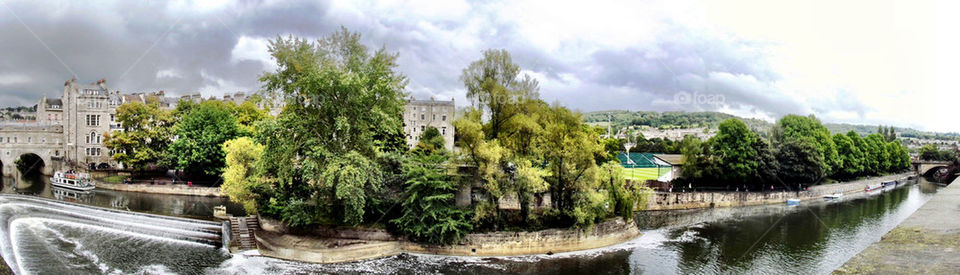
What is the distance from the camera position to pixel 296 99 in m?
31.3

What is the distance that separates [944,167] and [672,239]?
295 feet

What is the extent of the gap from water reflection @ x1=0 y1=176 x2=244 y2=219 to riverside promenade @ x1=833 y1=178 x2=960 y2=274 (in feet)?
137

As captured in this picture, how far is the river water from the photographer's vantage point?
87.1 feet

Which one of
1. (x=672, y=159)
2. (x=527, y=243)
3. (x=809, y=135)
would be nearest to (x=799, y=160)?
(x=809, y=135)

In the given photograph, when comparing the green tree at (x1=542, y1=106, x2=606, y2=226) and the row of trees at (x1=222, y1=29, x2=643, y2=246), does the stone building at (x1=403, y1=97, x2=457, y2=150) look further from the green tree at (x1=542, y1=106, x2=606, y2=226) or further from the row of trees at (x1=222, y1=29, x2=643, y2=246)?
the green tree at (x1=542, y1=106, x2=606, y2=226)

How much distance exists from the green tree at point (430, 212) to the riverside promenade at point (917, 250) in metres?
22.7

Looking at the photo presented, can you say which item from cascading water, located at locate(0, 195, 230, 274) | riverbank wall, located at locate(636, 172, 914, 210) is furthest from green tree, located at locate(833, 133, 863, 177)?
cascading water, located at locate(0, 195, 230, 274)

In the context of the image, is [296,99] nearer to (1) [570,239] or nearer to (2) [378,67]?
(2) [378,67]

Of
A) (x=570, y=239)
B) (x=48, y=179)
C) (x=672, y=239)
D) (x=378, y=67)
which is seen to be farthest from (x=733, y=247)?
(x=48, y=179)

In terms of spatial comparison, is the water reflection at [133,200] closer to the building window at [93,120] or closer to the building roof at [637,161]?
the building window at [93,120]

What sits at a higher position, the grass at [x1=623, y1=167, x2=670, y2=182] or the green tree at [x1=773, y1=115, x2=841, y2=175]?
the green tree at [x1=773, y1=115, x2=841, y2=175]

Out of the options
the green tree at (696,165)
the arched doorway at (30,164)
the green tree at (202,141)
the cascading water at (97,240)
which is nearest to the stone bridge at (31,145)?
the arched doorway at (30,164)

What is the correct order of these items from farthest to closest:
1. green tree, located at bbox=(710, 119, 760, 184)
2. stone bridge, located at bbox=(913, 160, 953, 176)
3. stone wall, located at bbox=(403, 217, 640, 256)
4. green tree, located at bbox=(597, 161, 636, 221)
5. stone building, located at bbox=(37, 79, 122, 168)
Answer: stone bridge, located at bbox=(913, 160, 953, 176), stone building, located at bbox=(37, 79, 122, 168), green tree, located at bbox=(710, 119, 760, 184), green tree, located at bbox=(597, 161, 636, 221), stone wall, located at bbox=(403, 217, 640, 256)

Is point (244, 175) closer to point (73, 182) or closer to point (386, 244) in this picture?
point (386, 244)
